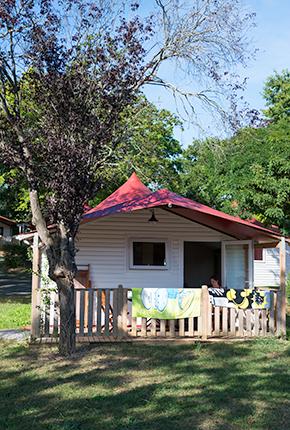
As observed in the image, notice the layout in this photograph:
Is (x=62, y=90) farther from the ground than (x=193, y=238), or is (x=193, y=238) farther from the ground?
(x=62, y=90)

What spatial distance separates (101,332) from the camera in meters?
10.4

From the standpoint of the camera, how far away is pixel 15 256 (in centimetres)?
4022

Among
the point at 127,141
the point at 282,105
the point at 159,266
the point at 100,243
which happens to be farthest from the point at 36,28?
the point at 282,105

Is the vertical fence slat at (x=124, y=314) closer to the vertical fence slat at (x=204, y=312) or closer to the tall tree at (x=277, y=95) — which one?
the vertical fence slat at (x=204, y=312)

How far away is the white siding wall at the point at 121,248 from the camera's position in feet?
42.8

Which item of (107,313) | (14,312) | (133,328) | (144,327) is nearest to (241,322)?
(144,327)

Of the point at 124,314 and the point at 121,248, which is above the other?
the point at 121,248

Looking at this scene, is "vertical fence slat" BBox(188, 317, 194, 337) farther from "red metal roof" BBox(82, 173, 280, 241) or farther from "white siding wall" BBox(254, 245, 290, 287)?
"white siding wall" BBox(254, 245, 290, 287)

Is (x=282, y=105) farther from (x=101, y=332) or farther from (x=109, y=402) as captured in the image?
(x=109, y=402)

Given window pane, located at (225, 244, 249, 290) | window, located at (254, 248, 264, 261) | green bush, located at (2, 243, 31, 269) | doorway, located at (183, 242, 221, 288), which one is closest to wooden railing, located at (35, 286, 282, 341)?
window pane, located at (225, 244, 249, 290)

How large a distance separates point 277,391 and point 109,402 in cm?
Result: 224

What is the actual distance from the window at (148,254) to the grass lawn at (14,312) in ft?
11.2

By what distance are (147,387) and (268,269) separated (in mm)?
24788

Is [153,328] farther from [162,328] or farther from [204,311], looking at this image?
[204,311]
